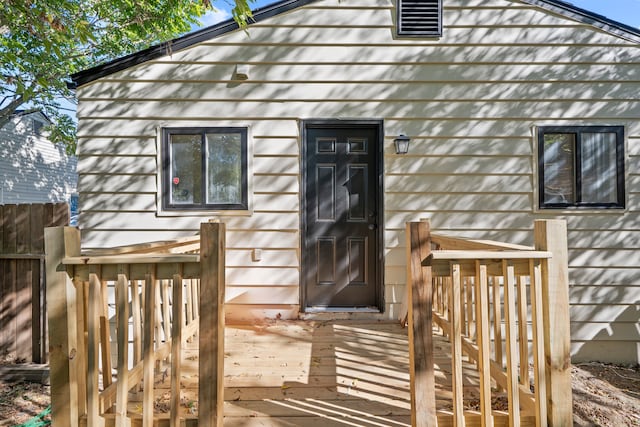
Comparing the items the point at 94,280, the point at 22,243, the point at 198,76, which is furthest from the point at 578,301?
the point at 22,243

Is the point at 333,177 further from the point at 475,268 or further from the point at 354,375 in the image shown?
the point at 475,268

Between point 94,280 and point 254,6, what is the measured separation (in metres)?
3.65

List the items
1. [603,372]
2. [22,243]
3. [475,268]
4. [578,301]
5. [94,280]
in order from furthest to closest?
[578,301]
[603,372]
[22,243]
[475,268]
[94,280]

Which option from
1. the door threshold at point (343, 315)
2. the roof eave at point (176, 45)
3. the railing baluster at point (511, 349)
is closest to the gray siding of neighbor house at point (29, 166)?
the roof eave at point (176, 45)

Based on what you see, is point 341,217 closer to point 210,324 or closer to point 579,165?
point 210,324

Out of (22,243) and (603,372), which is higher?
(22,243)

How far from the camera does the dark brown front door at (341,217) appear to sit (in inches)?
161

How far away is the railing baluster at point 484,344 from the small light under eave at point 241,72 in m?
3.28

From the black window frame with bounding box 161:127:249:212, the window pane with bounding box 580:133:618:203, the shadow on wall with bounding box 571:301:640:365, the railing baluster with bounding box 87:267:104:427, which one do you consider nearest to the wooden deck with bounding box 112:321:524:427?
the railing baluster with bounding box 87:267:104:427

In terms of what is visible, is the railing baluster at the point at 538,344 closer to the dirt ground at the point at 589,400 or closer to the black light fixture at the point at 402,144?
the dirt ground at the point at 589,400

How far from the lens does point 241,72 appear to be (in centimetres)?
396

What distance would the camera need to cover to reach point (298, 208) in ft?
13.2

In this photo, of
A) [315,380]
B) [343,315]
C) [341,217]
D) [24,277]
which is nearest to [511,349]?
[315,380]

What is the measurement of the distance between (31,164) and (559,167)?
14.6m
